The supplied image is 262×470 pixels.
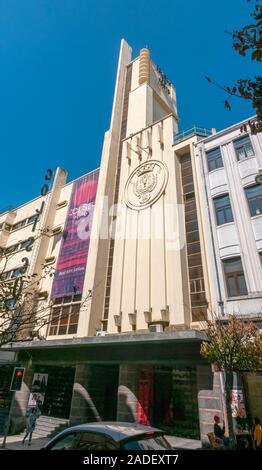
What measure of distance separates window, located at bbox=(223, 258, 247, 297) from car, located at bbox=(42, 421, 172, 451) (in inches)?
→ 410

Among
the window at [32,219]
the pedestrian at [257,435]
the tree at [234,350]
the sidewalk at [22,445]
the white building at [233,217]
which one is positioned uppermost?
the window at [32,219]

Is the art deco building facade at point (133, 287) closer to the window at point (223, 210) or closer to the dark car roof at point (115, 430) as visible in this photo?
the window at point (223, 210)

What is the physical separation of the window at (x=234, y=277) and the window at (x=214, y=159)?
7052mm

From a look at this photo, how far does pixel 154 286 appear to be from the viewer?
1770 centimetres

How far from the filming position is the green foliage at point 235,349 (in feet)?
31.7

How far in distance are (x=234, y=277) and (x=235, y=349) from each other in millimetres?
5543

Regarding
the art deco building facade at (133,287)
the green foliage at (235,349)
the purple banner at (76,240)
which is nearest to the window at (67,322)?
the art deco building facade at (133,287)

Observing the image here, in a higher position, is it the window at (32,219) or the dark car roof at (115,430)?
the window at (32,219)

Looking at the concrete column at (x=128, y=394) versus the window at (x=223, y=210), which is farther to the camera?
the window at (x=223, y=210)

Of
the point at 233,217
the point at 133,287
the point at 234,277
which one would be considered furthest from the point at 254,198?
the point at 133,287

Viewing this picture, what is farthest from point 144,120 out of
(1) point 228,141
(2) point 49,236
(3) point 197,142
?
(2) point 49,236

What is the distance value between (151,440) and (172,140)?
867 inches

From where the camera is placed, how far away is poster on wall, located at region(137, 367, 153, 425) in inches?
558
